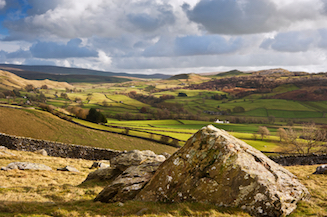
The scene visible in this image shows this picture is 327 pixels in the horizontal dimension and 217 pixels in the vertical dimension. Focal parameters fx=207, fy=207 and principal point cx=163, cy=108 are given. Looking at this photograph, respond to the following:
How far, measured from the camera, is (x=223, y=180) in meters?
10.2

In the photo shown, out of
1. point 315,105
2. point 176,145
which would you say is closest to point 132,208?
point 176,145

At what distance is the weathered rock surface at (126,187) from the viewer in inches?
452

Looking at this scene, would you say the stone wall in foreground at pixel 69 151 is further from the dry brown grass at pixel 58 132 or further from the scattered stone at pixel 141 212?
the scattered stone at pixel 141 212

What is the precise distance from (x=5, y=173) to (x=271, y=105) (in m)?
165

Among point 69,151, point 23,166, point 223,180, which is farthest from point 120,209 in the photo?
point 69,151

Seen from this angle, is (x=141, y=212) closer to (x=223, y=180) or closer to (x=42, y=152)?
(x=223, y=180)

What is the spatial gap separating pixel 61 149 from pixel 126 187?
2512cm

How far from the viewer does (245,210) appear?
31.3 feet

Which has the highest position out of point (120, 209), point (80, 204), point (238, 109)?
point (120, 209)

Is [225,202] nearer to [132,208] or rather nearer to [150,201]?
[150,201]

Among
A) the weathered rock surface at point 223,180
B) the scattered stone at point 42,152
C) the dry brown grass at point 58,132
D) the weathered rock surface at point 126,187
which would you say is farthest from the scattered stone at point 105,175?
the dry brown grass at point 58,132

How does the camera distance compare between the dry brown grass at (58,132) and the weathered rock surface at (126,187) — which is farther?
the dry brown grass at (58,132)

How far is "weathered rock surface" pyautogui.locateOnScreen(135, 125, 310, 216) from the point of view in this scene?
9633 mm

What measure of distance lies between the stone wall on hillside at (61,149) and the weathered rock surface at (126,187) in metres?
20.0
